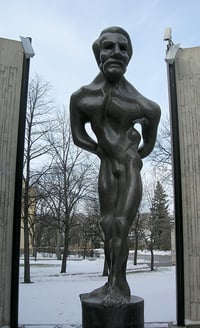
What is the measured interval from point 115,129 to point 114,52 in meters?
0.87

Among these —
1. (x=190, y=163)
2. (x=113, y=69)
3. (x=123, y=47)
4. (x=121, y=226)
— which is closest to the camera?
(x=121, y=226)

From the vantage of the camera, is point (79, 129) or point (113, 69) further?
point (79, 129)

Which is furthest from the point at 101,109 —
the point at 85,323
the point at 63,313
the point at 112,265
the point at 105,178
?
the point at 63,313

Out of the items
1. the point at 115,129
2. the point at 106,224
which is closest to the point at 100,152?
the point at 115,129

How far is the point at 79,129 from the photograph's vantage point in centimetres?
434

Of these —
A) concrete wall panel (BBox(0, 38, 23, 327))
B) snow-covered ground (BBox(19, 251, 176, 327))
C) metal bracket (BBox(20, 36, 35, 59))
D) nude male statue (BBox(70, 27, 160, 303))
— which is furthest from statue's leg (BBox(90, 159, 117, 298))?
metal bracket (BBox(20, 36, 35, 59))

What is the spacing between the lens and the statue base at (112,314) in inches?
133

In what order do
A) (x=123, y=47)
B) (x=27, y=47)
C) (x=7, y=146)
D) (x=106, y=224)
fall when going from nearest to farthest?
1. (x=106, y=224)
2. (x=123, y=47)
3. (x=7, y=146)
4. (x=27, y=47)

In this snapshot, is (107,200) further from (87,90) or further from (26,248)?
(26,248)

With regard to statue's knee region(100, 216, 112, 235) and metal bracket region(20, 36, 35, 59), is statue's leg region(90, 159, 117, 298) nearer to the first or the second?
statue's knee region(100, 216, 112, 235)

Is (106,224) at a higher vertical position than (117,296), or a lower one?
higher

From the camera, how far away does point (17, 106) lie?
8102 millimetres

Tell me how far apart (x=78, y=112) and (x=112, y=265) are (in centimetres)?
174

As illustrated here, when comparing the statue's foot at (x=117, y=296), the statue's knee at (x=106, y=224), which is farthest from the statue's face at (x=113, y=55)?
the statue's foot at (x=117, y=296)
